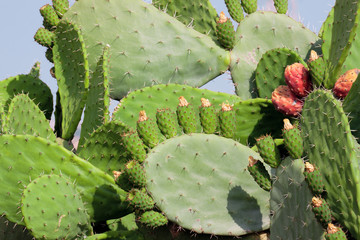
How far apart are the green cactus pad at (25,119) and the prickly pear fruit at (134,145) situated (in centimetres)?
68

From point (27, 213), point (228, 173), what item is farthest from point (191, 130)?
point (27, 213)

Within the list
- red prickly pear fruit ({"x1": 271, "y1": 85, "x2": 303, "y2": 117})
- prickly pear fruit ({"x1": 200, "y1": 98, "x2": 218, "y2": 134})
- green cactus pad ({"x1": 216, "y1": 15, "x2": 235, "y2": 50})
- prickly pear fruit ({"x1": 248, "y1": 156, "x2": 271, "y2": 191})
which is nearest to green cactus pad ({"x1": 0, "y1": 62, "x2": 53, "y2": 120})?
green cactus pad ({"x1": 216, "y1": 15, "x2": 235, "y2": 50})

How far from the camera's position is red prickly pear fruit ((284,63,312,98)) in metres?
3.73

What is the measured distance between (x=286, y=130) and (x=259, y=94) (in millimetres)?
1030

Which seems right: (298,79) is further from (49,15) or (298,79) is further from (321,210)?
(49,15)

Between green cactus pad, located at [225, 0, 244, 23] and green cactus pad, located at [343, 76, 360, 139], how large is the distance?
45.1 inches

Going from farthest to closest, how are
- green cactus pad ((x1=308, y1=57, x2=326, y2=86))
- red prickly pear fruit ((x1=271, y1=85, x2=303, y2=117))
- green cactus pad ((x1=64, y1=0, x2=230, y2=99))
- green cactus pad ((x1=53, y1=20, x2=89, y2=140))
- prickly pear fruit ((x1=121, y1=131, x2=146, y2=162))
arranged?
green cactus pad ((x1=64, y1=0, x2=230, y2=99)) < green cactus pad ((x1=53, y1=20, x2=89, y2=140)) < red prickly pear fruit ((x1=271, y1=85, x2=303, y2=117)) < green cactus pad ((x1=308, y1=57, x2=326, y2=86)) < prickly pear fruit ((x1=121, y1=131, x2=146, y2=162))

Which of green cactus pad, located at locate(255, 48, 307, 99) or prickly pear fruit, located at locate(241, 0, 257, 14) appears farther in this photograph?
prickly pear fruit, located at locate(241, 0, 257, 14)

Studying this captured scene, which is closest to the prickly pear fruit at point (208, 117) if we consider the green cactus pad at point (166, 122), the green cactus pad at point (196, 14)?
the green cactus pad at point (166, 122)

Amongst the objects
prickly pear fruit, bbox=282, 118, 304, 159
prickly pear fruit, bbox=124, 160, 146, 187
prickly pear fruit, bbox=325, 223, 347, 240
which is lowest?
prickly pear fruit, bbox=124, 160, 146, 187

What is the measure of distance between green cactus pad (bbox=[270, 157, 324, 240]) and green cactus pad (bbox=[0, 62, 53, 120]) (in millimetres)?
1707

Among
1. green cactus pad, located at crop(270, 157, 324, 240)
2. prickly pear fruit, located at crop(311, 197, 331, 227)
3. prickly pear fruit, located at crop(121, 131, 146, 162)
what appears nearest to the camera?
prickly pear fruit, located at crop(311, 197, 331, 227)

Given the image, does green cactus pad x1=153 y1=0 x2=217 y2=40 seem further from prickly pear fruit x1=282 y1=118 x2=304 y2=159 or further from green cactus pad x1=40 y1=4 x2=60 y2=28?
prickly pear fruit x1=282 y1=118 x2=304 y2=159

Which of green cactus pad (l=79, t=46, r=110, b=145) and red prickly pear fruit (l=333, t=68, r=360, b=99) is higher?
red prickly pear fruit (l=333, t=68, r=360, b=99)
